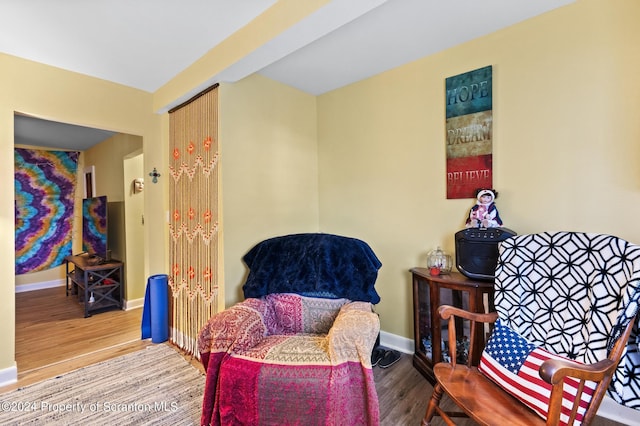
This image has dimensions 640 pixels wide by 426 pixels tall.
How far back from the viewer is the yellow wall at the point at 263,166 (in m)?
2.28

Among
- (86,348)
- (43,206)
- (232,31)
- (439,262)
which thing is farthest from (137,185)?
(439,262)

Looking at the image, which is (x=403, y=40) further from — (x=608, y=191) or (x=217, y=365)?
(x=217, y=365)

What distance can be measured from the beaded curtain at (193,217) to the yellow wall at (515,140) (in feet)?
3.90

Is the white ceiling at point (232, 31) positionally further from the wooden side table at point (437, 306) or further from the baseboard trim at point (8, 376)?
the baseboard trim at point (8, 376)

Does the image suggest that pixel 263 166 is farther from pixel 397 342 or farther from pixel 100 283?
pixel 100 283

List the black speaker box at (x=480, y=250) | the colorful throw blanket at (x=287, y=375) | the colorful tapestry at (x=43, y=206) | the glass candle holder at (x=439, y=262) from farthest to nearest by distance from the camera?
1. the colorful tapestry at (x=43, y=206)
2. the glass candle holder at (x=439, y=262)
3. the black speaker box at (x=480, y=250)
4. the colorful throw blanket at (x=287, y=375)

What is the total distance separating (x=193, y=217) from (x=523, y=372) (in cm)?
250

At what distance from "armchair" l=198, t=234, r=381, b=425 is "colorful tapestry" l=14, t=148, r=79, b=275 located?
4.35 m

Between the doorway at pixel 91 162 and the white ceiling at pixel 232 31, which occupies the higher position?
the white ceiling at pixel 232 31

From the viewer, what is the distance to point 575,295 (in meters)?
1.38

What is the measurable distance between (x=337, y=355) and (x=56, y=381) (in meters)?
2.18

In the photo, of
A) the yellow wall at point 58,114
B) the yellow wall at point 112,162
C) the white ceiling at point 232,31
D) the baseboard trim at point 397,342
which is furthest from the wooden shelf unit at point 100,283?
the baseboard trim at point 397,342

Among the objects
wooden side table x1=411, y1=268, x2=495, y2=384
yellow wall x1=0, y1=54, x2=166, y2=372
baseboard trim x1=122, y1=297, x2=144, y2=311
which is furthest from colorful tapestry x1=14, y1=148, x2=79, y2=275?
wooden side table x1=411, y1=268, x2=495, y2=384

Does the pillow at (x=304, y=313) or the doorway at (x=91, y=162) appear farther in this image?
the doorway at (x=91, y=162)
